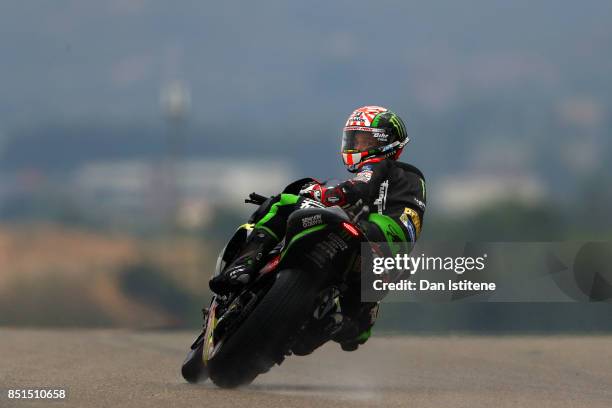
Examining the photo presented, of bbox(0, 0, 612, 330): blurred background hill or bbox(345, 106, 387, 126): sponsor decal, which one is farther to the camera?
bbox(0, 0, 612, 330): blurred background hill

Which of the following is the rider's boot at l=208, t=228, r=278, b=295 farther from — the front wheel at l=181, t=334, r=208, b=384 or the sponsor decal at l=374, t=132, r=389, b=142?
the sponsor decal at l=374, t=132, r=389, b=142

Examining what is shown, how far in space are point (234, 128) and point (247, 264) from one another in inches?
2505

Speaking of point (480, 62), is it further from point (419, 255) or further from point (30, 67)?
point (419, 255)

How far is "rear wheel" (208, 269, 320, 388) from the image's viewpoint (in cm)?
788

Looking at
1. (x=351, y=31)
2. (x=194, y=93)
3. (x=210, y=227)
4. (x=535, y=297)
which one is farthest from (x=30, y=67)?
(x=535, y=297)

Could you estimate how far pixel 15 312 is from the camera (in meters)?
21.7

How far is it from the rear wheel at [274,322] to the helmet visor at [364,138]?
4.94 feet

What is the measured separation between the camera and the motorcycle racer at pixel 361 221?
8492mm

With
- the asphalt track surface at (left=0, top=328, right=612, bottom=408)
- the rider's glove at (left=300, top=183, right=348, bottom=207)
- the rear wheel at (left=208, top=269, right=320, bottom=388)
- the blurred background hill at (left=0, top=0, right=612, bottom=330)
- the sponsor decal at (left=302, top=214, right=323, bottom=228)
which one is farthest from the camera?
the blurred background hill at (left=0, top=0, right=612, bottom=330)

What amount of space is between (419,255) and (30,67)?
375 feet

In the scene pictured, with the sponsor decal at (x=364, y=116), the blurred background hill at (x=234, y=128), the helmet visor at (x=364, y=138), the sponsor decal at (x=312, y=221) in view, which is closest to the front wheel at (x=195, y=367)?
the sponsor decal at (x=312, y=221)

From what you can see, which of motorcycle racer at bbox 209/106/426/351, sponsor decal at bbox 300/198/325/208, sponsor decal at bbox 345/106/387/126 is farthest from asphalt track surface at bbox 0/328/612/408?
sponsor decal at bbox 345/106/387/126

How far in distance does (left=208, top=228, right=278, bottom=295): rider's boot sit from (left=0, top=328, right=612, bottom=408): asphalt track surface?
717 millimetres

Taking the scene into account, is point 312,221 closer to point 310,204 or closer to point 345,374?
point 310,204
